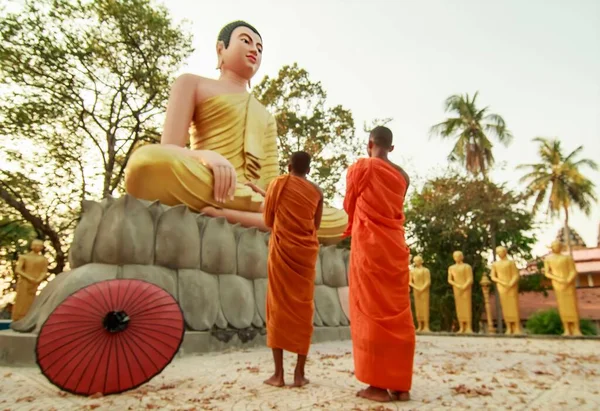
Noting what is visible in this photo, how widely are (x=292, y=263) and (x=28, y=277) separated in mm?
10949

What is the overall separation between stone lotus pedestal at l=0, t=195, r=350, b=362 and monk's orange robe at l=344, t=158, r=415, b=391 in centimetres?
261

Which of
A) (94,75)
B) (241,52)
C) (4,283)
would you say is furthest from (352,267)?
(4,283)

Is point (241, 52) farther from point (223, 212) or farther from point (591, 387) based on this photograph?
point (591, 387)

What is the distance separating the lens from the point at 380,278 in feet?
9.66

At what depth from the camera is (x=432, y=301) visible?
787 inches

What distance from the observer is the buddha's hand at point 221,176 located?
6.32 metres

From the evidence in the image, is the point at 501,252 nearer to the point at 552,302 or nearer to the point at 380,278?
the point at 380,278

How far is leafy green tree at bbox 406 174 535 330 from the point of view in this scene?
18.7 metres

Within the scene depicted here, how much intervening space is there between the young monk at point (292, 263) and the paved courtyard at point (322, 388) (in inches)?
12.2

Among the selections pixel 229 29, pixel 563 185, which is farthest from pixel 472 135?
pixel 229 29

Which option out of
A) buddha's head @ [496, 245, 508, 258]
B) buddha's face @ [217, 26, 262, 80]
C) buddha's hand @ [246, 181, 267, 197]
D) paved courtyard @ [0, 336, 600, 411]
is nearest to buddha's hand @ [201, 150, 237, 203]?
buddha's hand @ [246, 181, 267, 197]

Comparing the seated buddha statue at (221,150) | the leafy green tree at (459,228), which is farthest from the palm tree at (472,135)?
the seated buddha statue at (221,150)

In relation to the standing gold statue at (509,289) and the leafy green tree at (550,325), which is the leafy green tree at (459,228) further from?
the standing gold statue at (509,289)

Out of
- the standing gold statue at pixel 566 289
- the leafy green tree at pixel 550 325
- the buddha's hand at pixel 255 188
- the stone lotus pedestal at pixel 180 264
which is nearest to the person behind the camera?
the stone lotus pedestal at pixel 180 264
